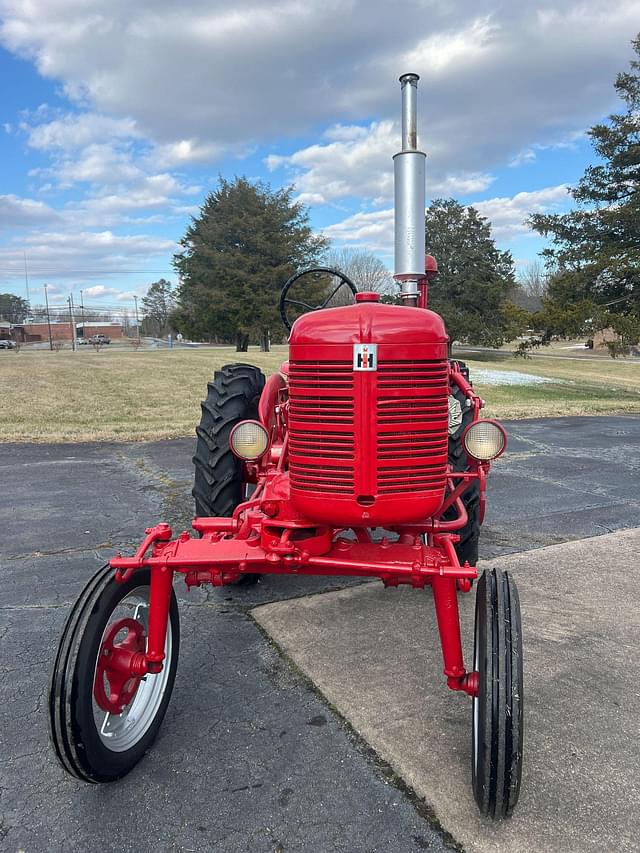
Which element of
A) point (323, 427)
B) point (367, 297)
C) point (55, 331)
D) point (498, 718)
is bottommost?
point (498, 718)

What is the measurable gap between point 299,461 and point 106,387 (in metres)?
15.0

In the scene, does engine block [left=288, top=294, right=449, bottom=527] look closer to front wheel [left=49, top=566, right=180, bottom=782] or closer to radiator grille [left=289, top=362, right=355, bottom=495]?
radiator grille [left=289, top=362, right=355, bottom=495]

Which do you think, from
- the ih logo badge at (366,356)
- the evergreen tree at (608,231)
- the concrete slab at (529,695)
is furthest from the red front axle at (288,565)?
the evergreen tree at (608,231)

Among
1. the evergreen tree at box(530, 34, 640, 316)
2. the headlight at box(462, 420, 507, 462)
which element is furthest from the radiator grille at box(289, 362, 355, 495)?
the evergreen tree at box(530, 34, 640, 316)

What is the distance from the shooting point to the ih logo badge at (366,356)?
84.4 inches

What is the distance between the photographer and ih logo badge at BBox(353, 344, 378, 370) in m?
2.14

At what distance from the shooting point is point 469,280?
105 feet

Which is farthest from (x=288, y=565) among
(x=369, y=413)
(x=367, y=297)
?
(x=367, y=297)

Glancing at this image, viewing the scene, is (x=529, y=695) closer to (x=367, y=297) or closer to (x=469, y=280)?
(x=367, y=297)

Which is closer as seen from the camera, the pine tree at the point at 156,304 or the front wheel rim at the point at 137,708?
the front wheel rim at the point at 137,708

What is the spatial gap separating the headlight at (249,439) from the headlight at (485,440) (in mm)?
959

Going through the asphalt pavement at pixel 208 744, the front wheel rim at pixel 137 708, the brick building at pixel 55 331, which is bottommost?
the asphalt pavement at pixel 208 744

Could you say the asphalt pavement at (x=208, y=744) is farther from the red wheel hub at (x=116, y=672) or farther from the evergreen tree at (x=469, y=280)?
the evergreen tree at (x=469, y=280)

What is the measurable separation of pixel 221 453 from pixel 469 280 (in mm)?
30354
